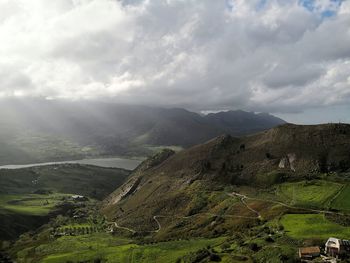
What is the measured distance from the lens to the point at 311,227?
8594cm

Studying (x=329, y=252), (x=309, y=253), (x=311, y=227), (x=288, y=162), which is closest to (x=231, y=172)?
(x=288, y=162)

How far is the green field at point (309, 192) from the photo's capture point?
109000mm

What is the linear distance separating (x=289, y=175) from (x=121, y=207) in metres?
79.1

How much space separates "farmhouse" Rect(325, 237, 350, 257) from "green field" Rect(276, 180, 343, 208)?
37.2 metres

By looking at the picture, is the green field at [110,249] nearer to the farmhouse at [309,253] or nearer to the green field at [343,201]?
the farmhouse at [309,253]

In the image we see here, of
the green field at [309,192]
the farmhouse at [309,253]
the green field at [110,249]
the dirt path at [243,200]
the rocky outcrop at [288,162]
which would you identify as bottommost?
the green field at [110,249]

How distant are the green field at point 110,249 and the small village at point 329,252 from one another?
90.4 ft

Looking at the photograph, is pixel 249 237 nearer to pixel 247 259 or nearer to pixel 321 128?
pixel 247 259

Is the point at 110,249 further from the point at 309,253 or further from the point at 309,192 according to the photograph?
the point at 309,253

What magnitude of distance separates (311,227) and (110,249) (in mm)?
56364

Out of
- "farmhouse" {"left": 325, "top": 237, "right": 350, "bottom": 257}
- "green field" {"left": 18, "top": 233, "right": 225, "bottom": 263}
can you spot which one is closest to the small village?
"farmhouse" {"left": 325, "top": 237, "right": 350, "bottom": 257}

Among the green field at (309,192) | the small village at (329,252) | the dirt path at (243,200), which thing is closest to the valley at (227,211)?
the dirt path at (243,200)

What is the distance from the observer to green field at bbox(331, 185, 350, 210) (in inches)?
3977

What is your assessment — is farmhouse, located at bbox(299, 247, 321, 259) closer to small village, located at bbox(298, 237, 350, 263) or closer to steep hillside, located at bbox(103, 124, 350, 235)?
small village, located at bbox(298, 237, 350, 263)
